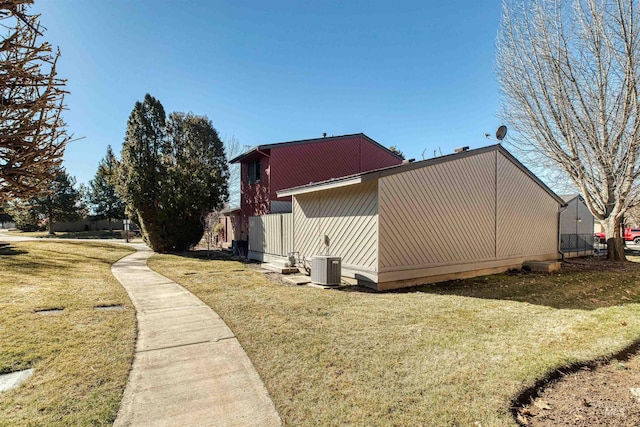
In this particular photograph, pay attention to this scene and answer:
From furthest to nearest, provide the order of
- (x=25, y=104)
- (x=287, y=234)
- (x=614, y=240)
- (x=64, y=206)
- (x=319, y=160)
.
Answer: (x=64, y=206) → (x=319, y=160) → (x=614, y=240) → (x=287, y=234) → (x=25, y=104)

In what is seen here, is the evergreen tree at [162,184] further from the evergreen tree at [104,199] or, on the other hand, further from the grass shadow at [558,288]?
the evergreen tree at [104,199]

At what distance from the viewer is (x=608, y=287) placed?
8.77 meters

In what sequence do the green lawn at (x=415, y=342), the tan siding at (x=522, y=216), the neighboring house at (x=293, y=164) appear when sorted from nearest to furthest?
1. the green lawn at (x=415, y=342)
2. the tan siding at (x=522, y=216)
3. the neighboring house at (x=293, y=164)

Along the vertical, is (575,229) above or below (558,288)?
above

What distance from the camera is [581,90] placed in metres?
12.7

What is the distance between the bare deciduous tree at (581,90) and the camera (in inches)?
450

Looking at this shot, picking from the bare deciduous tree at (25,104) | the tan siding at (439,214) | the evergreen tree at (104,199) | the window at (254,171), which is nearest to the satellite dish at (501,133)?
the tan siding at (439,214)

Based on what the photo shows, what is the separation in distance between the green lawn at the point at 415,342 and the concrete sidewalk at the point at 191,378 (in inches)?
8.7

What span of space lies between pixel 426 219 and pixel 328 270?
3.18 metres

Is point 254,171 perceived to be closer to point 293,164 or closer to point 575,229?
point 293,164

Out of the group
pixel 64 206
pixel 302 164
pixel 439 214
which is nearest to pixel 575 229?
pixel 439 214

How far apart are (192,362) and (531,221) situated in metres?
13.3

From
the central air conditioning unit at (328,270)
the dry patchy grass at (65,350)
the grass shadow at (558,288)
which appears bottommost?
the grass shadow at (558,288)

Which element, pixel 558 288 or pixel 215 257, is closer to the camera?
pixel 558 288
